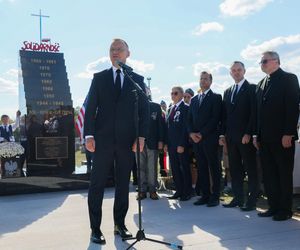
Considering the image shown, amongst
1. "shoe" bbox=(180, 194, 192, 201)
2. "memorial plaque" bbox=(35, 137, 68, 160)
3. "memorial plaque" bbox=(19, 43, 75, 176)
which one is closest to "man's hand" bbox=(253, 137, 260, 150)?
"shoe" bbox=(180, 194, 192, 201)

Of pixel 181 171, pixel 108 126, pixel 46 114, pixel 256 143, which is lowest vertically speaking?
pixel 181 171

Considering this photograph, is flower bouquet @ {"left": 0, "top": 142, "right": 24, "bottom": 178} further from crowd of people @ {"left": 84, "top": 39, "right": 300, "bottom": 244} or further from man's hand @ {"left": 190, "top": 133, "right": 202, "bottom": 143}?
man's hand @ {"left": 190, "top": 133, "right": 202, "bottom": 143}

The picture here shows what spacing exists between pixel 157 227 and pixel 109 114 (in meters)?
1.54

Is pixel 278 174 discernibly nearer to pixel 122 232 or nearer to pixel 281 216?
pixel 281 216

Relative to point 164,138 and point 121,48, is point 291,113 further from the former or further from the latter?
point 164,138

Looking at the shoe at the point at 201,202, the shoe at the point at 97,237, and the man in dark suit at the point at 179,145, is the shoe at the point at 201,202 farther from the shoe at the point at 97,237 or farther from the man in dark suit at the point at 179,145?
the shoe at the point at 97,237

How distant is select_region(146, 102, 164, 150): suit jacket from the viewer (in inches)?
290

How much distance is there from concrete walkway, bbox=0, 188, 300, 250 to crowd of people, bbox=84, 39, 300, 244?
292 mm

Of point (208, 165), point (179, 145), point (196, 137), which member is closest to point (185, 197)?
point (208, 165)

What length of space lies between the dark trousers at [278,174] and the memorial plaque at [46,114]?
5.15m

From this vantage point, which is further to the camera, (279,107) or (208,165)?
(208,165)

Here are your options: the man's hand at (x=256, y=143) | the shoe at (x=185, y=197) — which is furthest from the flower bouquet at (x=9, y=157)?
the man's hand at (x=256, y=143)

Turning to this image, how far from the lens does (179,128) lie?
7.11 meters

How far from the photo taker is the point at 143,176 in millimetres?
7504
